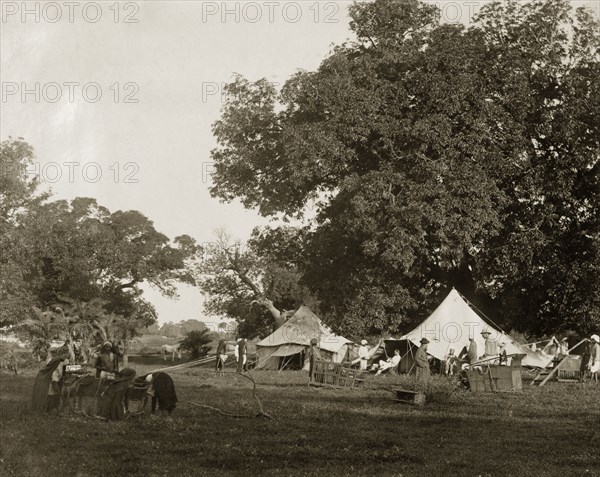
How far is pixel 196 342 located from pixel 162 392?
31929 mm

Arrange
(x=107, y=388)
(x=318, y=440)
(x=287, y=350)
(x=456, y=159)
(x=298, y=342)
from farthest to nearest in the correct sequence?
(x=287, y=350)
(x=298, y=342)
(x=456, y=159)
(x=107, y=388)
(x=318, y=440)

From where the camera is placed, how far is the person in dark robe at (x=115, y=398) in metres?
14.4

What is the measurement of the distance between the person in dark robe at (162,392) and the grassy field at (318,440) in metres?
0.31

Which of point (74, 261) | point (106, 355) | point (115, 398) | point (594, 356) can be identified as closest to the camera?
point (115, 398)

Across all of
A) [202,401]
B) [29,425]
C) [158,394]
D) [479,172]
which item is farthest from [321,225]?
[29,425]

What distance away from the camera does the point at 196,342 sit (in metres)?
46.8

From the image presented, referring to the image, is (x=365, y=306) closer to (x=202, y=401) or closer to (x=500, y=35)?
(x=500, y=35)

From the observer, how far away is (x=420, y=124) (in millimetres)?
29047

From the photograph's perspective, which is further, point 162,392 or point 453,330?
point 453,330

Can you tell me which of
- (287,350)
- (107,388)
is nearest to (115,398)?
(107,388)

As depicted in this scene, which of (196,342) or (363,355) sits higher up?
(196,342)

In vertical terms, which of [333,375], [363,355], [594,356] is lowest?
[333,375]

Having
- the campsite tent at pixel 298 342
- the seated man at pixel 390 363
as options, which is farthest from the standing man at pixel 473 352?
the campsite tent at pixel 298 342

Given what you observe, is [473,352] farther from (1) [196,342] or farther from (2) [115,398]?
(1) [196,342]
